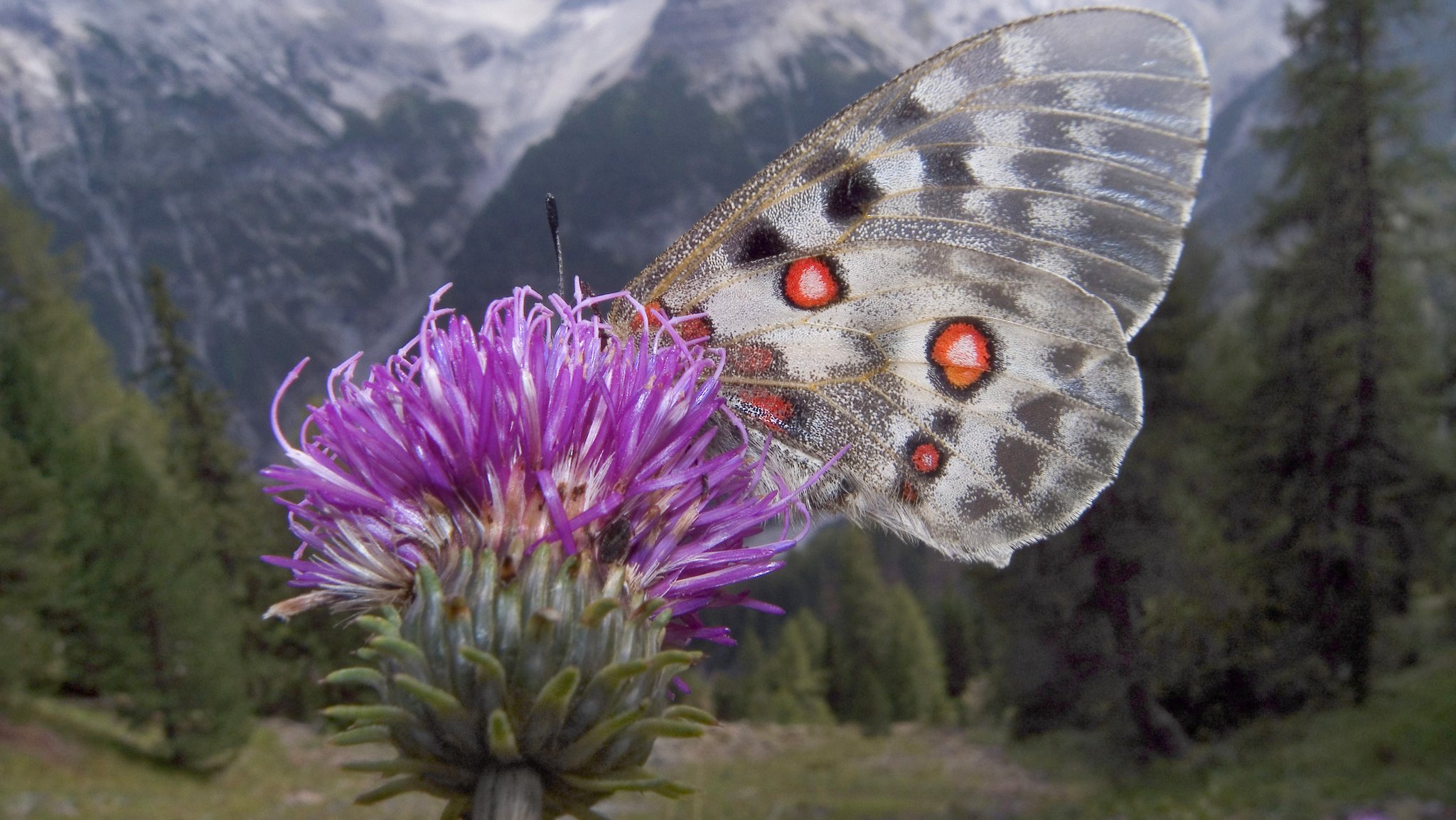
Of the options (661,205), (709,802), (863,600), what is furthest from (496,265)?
(709,802)

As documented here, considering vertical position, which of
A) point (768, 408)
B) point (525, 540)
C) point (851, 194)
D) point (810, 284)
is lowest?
point (525, 540)

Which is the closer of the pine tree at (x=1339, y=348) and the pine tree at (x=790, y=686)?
the pine tree at (x=1339, y=348)

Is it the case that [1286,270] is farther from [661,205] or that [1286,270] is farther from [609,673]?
[661,205]

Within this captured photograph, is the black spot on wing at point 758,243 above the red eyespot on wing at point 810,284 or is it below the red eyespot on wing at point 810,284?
above

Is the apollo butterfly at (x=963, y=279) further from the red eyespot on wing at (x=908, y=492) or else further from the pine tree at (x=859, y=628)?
the pine tree at (x=859, y=628)

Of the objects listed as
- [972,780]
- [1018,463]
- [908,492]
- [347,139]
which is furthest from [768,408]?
[347,139]

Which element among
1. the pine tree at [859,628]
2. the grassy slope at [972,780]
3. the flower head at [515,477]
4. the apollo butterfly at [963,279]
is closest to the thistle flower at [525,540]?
the flower head at [515,477]

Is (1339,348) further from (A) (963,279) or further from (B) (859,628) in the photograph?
(B) (859,628)
